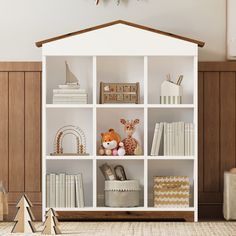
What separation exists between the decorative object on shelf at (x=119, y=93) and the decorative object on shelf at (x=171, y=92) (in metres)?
0.18

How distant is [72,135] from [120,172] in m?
0.44

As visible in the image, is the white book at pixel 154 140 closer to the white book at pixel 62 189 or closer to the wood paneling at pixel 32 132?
the white book at pixel 62 189

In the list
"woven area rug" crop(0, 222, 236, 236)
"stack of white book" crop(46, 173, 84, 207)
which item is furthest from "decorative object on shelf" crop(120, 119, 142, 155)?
"woven area rug" crop(0, 222, 236, 236)

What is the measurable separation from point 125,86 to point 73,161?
0.68 m

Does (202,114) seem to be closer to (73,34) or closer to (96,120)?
(96,120)

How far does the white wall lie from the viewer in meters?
5.43

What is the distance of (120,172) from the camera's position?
529 cm

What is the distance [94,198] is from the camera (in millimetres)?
5109

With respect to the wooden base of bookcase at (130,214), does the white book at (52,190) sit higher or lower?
higher

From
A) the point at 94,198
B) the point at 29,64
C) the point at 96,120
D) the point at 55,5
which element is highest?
the point at 55,5

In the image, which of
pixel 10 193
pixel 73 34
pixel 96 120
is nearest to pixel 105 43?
pixel 73 34

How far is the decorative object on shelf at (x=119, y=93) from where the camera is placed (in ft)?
17.0

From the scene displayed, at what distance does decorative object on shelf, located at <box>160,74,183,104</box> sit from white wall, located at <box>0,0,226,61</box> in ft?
1.33

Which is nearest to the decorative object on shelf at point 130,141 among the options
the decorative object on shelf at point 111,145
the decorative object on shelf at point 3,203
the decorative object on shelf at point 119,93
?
the decorative object on shelf at point 111,145
